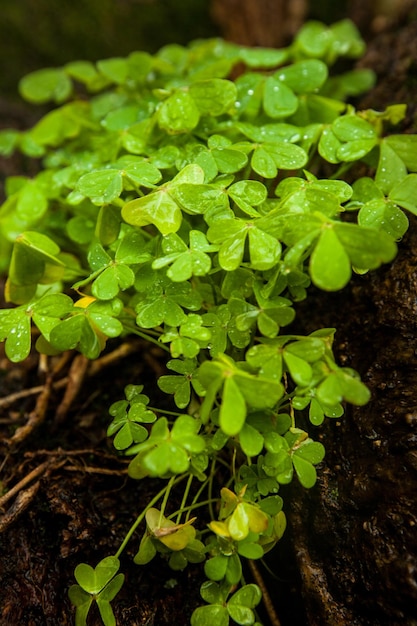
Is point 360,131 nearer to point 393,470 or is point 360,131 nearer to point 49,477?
point 393,470

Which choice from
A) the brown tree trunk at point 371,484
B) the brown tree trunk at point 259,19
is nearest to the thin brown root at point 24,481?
the brown tree trunk at point 371,484

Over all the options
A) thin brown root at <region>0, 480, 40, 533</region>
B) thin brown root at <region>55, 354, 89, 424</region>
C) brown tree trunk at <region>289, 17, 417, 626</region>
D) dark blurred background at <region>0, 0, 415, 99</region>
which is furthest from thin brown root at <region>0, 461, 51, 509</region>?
dark blurred background at <region>0, 0, 415, 99</region>

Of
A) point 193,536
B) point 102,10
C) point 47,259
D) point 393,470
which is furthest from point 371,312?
point 102,10

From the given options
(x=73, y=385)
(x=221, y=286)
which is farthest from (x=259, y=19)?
(x=73, y=385)

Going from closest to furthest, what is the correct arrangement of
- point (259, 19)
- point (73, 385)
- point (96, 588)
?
point (96, 588) → point (73, 385) → point (259, 19)

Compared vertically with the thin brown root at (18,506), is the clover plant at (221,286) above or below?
above

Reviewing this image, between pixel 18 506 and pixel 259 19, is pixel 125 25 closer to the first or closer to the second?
pixel 259 19

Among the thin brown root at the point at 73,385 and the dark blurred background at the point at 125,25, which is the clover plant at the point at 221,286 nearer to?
the thin brown root at the point at 73,385

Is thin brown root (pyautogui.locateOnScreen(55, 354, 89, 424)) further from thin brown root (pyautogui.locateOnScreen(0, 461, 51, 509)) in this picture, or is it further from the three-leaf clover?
the three-leaf clover
